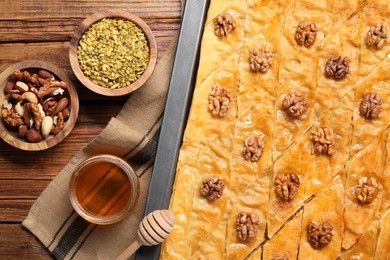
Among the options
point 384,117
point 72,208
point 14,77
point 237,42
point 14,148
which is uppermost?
point 237,42

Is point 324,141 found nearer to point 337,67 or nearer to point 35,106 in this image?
point 337,67

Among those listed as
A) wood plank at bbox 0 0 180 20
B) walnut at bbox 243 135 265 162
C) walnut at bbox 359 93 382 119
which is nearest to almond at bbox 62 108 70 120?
wood plank at bbox 0 0 180 20

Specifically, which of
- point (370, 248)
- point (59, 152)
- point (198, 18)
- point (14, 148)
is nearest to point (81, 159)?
point (59, 152)

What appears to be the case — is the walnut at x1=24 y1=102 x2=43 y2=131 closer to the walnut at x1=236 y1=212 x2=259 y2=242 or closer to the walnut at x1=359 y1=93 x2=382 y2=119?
the walnut at x1=236 y1=212 x2=259 y2=242

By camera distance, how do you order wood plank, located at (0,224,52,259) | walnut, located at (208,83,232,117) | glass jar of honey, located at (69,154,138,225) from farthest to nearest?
wood plank, located at (0,224,52,259) → glass jar of honey, located at (69,154,138,225) → walnut, located at (208,83,232,117)

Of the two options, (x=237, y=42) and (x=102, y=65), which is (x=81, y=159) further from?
(x=237, y=42)

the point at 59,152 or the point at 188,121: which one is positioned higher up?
the point at 188,121

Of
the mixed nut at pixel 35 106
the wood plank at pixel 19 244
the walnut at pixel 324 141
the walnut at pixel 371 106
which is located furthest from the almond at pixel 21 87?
the walnut at pixel 371 106
